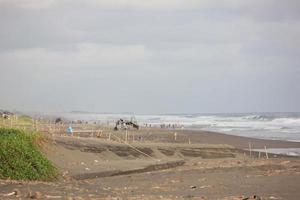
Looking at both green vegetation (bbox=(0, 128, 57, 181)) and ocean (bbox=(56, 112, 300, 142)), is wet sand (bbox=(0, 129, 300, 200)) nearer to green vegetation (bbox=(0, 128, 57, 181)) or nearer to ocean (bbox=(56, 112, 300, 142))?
green vegetation (bbox=(0, 128, 57, 181))

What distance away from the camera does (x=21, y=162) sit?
14555 millimetres

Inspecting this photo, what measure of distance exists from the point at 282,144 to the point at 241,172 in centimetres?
2386

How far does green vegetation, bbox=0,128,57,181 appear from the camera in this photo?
1421cm

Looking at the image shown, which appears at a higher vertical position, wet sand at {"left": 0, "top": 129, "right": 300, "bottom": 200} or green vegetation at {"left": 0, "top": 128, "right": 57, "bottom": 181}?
green vegetation at {"left": 0, "top": 128, "right": 57, "bottom": 181}

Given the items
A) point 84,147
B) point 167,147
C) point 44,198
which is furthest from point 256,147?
point 44,198

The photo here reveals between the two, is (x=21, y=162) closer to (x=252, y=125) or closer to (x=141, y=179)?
(x=141, y=179)

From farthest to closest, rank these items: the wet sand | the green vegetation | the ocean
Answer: the ocean → the green vegetation → the wet sand

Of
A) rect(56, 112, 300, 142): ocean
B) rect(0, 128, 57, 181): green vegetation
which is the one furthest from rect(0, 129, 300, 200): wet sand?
rect(56, 112, 300, 142): ocean

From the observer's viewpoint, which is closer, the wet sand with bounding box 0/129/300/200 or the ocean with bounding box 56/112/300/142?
the wet sand with bounding box 0/129/300/200

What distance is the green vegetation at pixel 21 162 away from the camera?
559 inches

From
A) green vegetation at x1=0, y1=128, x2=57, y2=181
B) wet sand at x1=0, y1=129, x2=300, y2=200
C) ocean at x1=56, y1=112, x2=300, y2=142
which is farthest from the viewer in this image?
ocean at x1=56, y1=112, x2=300, y2=142

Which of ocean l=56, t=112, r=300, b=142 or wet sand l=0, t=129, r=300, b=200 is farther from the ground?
ocean l=56, t=112, r=300, b=142

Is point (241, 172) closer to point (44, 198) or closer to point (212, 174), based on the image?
point (212, 174)

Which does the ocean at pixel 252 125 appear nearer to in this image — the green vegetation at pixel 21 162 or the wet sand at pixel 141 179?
the wet sand at pixel 141 179
